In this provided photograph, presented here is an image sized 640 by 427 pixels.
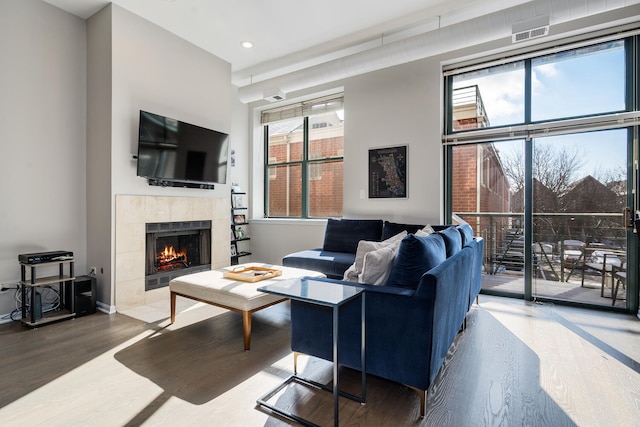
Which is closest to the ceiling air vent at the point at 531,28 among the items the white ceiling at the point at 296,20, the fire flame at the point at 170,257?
the white ceiling at the point at 296,20

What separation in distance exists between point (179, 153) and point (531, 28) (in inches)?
153

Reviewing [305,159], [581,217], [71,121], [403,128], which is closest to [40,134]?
[71,121]

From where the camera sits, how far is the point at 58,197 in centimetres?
351

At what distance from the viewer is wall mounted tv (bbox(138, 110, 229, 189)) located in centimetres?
362

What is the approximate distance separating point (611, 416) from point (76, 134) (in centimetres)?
514

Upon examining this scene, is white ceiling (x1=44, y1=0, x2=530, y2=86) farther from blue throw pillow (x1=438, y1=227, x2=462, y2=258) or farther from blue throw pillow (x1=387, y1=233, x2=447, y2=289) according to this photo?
blue throw pillow (x1=387, y1=233, x2=447, y2=289)

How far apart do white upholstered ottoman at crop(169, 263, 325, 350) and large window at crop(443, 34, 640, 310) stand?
2.63m

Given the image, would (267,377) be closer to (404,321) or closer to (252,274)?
(404,321)

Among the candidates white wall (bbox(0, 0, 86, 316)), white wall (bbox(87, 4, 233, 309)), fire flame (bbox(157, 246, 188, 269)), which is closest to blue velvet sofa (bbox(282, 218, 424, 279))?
fire flame (bbox(157, 246, 188, 269))

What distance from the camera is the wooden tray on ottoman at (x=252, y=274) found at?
2875 millimetres

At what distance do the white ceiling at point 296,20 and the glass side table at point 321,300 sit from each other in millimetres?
3024

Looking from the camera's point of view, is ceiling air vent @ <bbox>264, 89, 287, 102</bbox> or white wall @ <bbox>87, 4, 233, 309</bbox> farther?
ceiling air vent @ <bbox>264, 89, 287, 102</bbox>

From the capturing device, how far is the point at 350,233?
4441 mm

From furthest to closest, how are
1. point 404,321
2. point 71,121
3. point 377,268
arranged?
point 71,121 → point 377,268 → point 404,321
